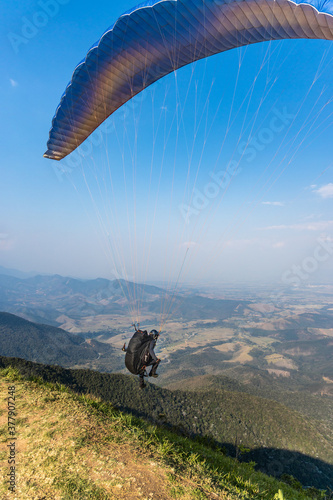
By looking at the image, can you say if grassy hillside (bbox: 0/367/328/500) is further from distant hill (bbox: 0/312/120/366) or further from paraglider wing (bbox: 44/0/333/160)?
distant hill (bbox: 0/312/120/366)

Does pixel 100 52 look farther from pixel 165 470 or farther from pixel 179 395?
pixel 179 395

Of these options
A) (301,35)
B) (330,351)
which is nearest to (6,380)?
(301,35)

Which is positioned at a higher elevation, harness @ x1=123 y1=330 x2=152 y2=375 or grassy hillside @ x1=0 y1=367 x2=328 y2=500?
harness @ x1=123 y1=330 x2=152 y2=375

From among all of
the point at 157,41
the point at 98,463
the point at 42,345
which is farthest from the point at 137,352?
the point at 42,345

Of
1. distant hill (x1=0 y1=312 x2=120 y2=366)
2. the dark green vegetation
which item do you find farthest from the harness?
distant hill (x1=0 y1=312 x2=120 y2=366)

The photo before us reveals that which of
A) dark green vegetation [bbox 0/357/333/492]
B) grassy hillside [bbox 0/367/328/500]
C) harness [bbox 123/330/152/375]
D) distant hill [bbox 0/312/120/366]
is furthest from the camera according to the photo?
distant hill [bbox 0/312/120/366]

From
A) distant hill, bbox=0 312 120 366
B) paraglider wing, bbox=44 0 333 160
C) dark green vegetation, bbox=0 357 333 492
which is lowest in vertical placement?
distant hill, bbox=0 312 120 366

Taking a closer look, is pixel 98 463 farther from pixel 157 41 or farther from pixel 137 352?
pixel 157 41
